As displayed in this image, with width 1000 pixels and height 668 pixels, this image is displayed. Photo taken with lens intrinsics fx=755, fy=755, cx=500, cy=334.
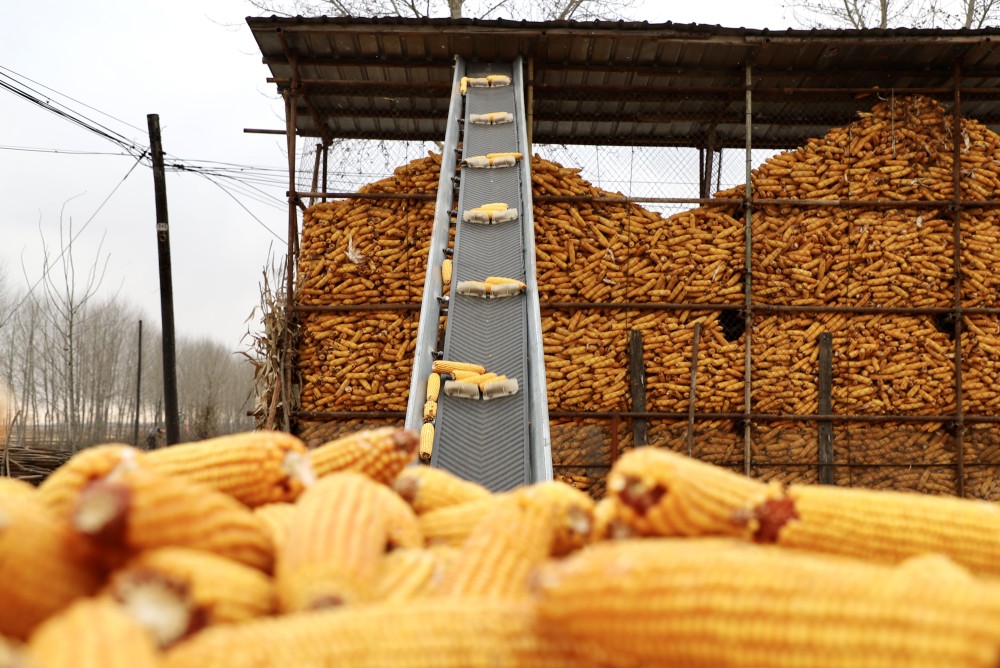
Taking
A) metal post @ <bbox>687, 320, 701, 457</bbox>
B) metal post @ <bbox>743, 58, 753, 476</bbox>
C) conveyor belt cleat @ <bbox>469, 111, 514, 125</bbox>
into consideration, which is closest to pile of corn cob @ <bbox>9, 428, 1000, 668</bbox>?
conveyor belt cleat @ <bbox>469, 111, 514, 125</bbox>

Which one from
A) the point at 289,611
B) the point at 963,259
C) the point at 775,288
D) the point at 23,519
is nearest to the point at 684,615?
the point at 289,611

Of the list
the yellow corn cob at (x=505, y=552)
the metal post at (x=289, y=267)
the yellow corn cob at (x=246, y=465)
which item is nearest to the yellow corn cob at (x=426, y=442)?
the yellow corn cob at (x=246, y=465)

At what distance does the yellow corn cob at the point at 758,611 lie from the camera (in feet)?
2.66

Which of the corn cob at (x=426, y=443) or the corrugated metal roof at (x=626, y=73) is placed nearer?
the corn cob at (x=426, y=443)

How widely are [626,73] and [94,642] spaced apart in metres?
9.12

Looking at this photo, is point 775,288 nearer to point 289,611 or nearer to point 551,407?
point 551,407

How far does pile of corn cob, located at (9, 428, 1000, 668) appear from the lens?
2.75 ft

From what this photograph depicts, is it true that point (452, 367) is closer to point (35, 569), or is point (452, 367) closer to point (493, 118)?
point (493, 118)

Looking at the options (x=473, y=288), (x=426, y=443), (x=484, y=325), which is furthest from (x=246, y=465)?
(x=473, y=288)

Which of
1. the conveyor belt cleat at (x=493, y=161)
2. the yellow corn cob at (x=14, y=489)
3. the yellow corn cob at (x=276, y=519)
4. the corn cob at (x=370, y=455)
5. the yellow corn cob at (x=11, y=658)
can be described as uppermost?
the conveyor belt cleat at (x=493, y=161)

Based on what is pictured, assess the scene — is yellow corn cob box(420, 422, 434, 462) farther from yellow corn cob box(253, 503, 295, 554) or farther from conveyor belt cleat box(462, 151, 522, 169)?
conveyor belt cleat box(462, 151, 522, 169)

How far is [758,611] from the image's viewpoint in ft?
2.90

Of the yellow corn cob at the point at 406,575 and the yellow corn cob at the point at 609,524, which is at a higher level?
the yellow corn cob at the point at 609,524

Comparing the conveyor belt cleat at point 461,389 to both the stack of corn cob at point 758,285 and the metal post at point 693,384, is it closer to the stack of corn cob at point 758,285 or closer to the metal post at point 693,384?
the stack of corn cob at point 758,285
